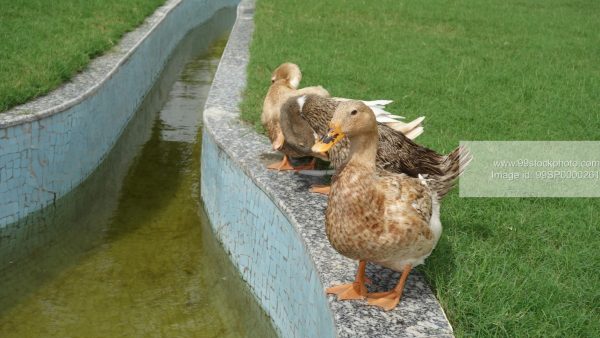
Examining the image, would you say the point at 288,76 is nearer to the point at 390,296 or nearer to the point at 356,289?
the point at 356,289

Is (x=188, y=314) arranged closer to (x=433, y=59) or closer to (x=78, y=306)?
(x=78, y=306)

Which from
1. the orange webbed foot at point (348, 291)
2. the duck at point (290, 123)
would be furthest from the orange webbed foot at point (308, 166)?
the orange webbed foot at point (348, 291)

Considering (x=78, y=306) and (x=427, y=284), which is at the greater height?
(x=427, y=284)

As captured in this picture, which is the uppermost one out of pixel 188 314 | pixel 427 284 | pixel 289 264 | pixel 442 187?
pixel 442 187

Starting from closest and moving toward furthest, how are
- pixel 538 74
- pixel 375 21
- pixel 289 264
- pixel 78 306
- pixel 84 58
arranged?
pixel 289 264 → pixel 78 306 → pixel 84 58 → pixel 538 74 → pixel 375 21

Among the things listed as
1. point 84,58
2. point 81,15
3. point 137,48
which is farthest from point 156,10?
point 84,58

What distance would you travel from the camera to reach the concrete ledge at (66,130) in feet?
24.5

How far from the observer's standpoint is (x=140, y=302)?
645cm

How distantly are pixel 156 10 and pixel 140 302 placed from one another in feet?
35.1

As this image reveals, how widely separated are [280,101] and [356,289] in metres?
2.61

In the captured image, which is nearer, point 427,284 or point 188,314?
point 427,284

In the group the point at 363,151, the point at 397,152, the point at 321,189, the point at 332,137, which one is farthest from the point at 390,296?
the point at 321,189

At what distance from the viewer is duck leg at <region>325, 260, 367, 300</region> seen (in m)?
4.38

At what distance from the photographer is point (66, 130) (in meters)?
8.23
